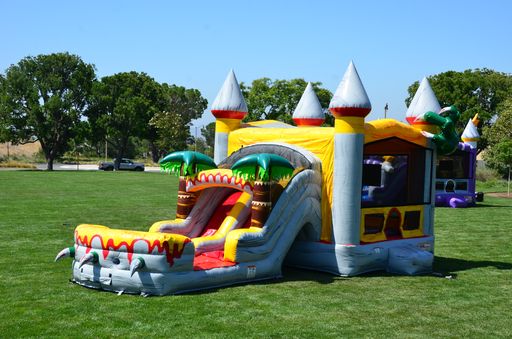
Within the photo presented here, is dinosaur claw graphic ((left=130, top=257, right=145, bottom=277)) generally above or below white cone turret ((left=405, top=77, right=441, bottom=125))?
below

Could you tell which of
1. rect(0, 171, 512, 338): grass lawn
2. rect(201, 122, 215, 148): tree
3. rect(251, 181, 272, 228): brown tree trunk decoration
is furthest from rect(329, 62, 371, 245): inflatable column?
rect(201, 122, 215, 148): tree

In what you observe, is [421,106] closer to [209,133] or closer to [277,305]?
[277,305]

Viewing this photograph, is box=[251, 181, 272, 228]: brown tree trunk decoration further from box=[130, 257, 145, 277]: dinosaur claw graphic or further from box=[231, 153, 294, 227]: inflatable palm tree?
box=[130, 257, 145, 277]: dinosaur claw graphic

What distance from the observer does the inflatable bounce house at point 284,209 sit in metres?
8.45

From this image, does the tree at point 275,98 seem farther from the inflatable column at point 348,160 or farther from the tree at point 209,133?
the inflatable column at point 348,160

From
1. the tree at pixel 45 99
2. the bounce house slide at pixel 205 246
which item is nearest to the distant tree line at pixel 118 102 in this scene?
the tree at pixel 45 99

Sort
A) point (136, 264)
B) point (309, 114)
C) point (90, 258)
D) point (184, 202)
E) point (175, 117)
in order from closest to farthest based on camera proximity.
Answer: point (136, 264), point (90, 258), point (184, 202), point (309, 114), point (175, 117)

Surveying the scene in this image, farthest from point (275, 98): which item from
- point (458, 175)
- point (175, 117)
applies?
point (458, 175)

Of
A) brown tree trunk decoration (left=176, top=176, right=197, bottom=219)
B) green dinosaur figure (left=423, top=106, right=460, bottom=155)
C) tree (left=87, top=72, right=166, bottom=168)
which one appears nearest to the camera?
brown tree trunk decoration (left=176, top=176, right=197, bottom=219)

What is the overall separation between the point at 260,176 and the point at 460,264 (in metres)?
4.81

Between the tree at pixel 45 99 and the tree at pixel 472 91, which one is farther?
the tree at pixel 472 91

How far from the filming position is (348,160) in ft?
33.2

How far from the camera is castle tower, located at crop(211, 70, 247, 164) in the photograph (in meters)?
12.2

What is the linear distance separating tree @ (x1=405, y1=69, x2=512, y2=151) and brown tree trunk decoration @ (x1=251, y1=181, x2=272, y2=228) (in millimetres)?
45772
